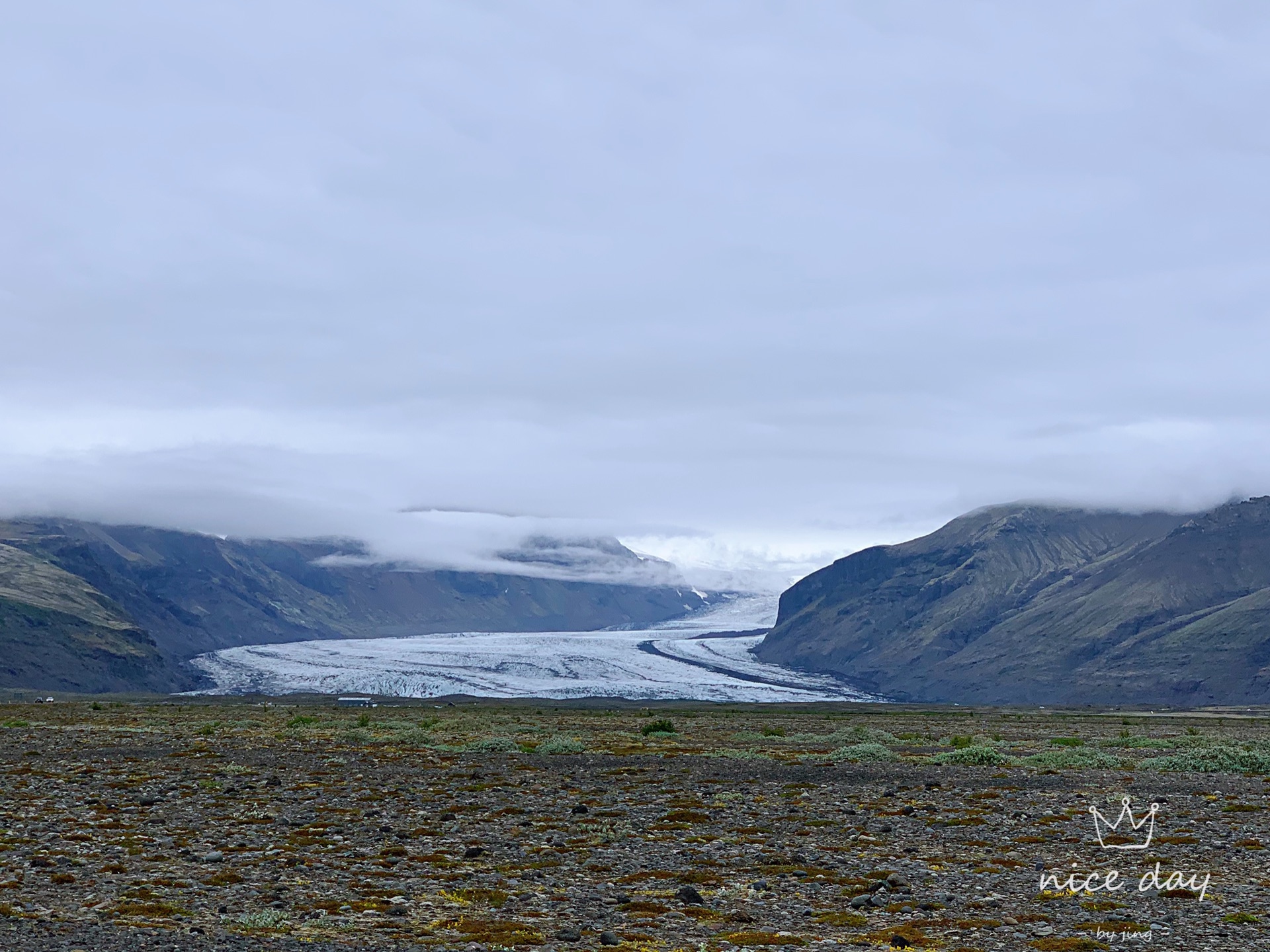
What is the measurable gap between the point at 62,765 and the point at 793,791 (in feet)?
73.9

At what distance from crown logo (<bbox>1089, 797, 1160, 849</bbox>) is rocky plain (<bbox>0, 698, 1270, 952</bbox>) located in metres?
0.09

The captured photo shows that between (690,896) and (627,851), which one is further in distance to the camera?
(627,851)

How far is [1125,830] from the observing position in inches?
873

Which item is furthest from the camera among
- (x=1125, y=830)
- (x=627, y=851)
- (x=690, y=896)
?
(x=1125, y=830)

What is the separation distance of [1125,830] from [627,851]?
417 inches

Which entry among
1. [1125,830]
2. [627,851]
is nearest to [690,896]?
[627,851]

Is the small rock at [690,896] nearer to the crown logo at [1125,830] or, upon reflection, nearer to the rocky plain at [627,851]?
the rocky plain at [627,851]

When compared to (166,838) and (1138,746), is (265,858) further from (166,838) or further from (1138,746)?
(1138,746)

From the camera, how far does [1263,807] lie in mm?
24938

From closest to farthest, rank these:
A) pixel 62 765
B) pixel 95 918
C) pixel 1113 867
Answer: pixel 95 918
pixel 1113 867
pixel 62 765

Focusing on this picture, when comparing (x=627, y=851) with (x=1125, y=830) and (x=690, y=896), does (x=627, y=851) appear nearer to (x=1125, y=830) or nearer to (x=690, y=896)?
(x=690, y=896)

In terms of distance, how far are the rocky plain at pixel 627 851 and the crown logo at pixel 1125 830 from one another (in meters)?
0.09

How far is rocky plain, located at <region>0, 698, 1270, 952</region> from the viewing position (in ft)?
47.4

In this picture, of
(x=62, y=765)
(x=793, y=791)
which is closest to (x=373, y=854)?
(x=793, y=791)
